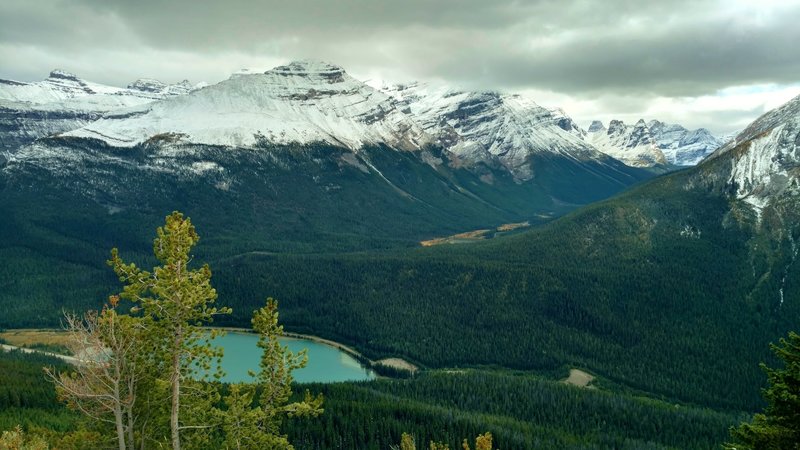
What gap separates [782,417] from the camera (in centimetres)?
3281

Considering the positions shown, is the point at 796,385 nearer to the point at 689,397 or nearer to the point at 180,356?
the point at 180,356

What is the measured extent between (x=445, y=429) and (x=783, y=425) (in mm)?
102090

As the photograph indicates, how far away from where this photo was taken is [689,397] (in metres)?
178

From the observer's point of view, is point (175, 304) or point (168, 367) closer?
point (175, 304)

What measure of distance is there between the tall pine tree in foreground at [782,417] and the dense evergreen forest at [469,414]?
91.6 m

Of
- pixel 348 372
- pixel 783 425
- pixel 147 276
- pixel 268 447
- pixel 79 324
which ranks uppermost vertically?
pixel 147 276

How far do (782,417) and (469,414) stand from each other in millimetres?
113428

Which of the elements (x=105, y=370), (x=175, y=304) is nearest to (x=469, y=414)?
(x=105, y=370)

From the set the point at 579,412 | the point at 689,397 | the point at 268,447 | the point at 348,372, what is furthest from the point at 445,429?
the point at 268,447

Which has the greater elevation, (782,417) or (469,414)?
(782,417)

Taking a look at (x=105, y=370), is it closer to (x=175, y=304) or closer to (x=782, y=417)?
(x=175, y=304)

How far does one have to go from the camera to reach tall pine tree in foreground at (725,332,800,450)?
1250 inches

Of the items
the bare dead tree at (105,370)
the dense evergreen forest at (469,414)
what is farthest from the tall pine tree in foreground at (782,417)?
the dense evergreen forest at (469,414)

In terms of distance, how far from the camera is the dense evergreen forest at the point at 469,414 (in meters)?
125
